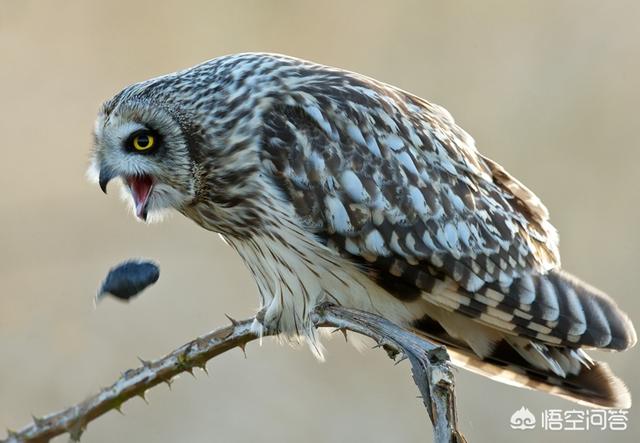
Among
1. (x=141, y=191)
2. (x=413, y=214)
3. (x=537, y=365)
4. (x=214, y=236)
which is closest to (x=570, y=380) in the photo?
(x=537, y=365)

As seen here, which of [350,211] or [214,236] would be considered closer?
[350,211]

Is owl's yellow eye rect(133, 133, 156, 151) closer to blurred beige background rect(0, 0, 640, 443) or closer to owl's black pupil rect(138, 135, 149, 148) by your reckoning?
owl's black pupil rect(138, 135, 149, 148)

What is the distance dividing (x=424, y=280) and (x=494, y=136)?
3639 mm

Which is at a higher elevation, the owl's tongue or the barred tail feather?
the owl's tongue

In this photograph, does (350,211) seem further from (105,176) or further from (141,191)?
(105,176)

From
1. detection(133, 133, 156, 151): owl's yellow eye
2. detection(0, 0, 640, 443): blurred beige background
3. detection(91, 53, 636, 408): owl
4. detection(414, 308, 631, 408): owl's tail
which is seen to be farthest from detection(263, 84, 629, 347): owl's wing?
detection(0, 0, 640, 443): blurred beige background

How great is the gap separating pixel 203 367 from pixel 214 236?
438cm

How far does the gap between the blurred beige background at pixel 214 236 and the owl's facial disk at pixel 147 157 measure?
8.94 ft

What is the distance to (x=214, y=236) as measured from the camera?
756 cm

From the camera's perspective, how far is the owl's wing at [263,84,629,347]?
160 inches

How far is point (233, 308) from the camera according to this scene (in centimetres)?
709

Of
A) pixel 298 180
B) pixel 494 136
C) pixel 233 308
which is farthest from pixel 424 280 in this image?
pixel 494 136

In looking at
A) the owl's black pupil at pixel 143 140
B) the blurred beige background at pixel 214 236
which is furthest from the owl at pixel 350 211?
the blurred beige background at pixel 214 236

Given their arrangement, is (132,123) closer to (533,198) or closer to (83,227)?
(533,198)
